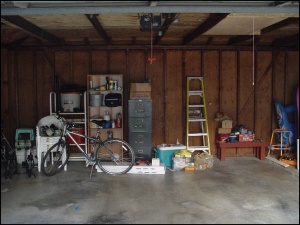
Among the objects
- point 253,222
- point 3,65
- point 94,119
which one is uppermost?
point 3,65

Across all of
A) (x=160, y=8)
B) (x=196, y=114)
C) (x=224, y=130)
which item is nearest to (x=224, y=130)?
(x=224, y=130)

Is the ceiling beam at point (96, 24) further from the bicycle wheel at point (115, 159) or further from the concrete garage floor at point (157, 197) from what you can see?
the concrete garage floor at point (157, 197)

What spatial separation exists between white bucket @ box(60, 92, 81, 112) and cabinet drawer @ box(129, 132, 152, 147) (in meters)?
1.39

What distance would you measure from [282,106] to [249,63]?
122 cm

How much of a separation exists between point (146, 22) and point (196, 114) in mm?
3239

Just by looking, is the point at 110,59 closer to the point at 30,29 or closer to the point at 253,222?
the point at 30,29

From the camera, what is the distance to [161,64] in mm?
7664

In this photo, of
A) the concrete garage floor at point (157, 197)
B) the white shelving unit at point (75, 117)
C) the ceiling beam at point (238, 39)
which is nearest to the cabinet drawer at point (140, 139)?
the concrete garage floor at point (157, 197)

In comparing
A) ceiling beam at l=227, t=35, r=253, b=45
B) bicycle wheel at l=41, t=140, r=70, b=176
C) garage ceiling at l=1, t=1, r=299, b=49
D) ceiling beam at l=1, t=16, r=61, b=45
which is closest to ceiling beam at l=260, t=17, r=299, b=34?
garage ceiling at l=1, t=1, r=299, b=49

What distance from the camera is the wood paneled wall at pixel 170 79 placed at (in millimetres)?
7566

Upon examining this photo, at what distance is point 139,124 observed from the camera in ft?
22.3

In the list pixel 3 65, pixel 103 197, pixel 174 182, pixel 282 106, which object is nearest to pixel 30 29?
pixel 3 65

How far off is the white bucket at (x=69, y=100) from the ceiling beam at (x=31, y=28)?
1115mm

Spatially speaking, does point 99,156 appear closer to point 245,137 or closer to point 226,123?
point 226,123
